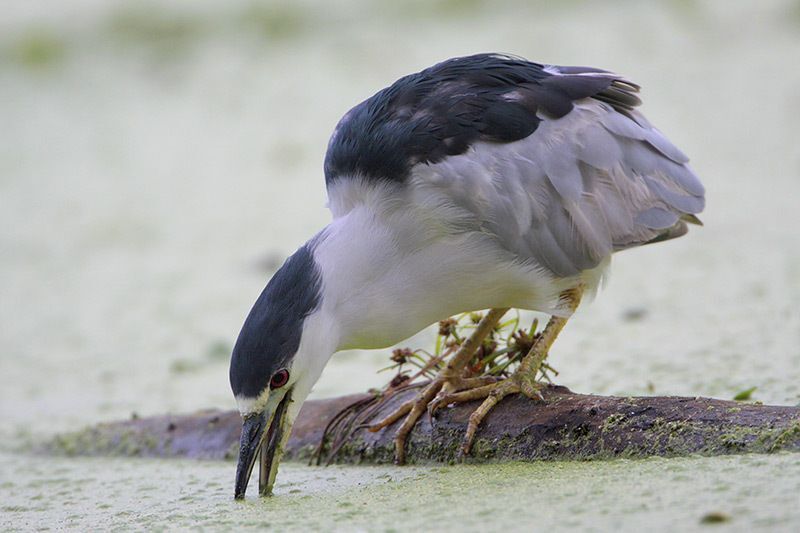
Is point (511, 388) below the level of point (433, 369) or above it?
below

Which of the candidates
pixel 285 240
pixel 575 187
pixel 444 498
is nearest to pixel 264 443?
pixel 444 498

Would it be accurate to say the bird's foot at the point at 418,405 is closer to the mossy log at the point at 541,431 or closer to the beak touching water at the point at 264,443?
the mossy log at the point at 541,431

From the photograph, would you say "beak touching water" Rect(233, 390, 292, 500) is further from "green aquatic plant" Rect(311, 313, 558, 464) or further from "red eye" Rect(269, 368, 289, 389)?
"green aquatic plant" Rect(311, 313, 558, 464)

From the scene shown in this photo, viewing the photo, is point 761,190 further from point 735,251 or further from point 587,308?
point 587,308

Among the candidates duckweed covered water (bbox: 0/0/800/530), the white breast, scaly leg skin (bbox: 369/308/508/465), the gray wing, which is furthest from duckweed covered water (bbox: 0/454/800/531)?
the gray wing

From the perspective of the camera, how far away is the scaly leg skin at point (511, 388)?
12.4 feet

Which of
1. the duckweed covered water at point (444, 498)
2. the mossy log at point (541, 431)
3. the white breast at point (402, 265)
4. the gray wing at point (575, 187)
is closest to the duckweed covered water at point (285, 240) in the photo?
the duckweed covered water at point (444, 498)

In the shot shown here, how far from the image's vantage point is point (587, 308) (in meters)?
6.24

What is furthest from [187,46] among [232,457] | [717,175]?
[232,457]

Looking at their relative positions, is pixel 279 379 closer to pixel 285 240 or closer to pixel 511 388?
pixel 511 388

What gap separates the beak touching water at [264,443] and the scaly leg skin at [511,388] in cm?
60

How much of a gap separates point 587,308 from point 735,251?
1.16 metres

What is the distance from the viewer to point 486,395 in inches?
156

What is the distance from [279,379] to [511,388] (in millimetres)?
858
